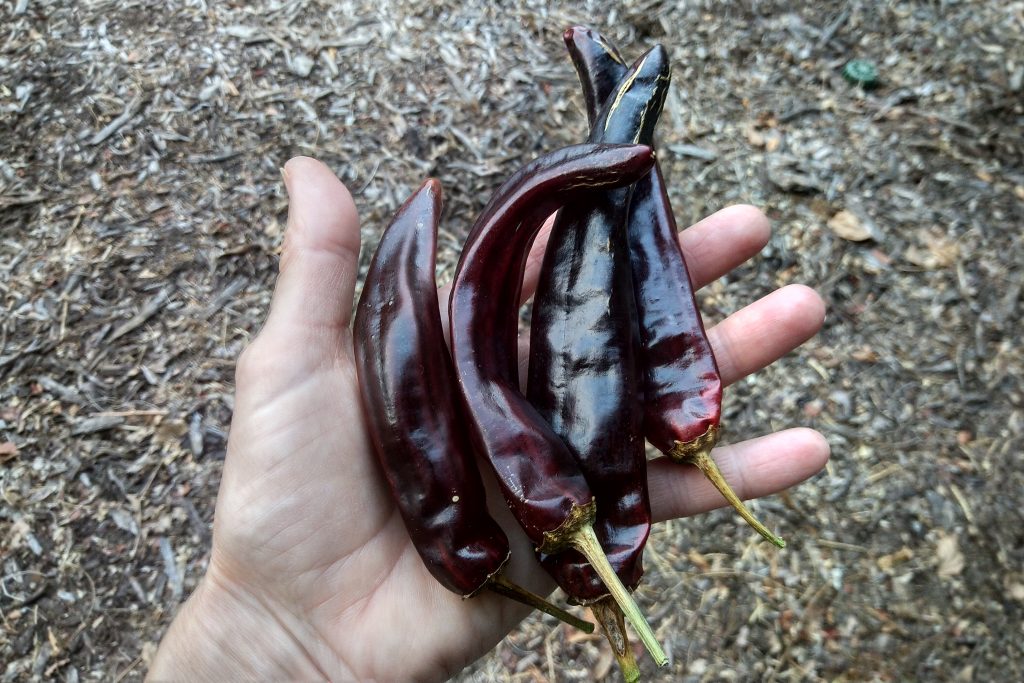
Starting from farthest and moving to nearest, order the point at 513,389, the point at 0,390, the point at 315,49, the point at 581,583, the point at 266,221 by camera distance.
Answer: the point at 315,49
the point at 266,221
the point at 0,390
the point at 513,389
the point at 581,583

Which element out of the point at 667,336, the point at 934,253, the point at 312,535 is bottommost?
the point at 934,253

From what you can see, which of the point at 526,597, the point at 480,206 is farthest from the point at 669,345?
the point at 480,206

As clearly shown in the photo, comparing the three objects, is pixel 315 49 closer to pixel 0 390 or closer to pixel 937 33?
pixel 0 390

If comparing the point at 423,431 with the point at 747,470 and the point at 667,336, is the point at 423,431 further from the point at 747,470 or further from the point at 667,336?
the point at 747,470

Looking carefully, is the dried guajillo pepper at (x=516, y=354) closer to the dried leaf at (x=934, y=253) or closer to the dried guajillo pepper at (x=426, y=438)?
the dried guajillo pepper at (x=426, y=438)

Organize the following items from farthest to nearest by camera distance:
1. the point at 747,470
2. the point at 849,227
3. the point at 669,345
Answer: the point at 849,227
the point at 747,470
the point at 669,345

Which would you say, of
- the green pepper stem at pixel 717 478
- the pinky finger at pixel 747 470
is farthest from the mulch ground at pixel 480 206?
the green pepper stem at pixel 717 478

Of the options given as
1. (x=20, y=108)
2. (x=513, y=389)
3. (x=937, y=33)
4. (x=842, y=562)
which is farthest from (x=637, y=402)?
(x=20, y=108)
